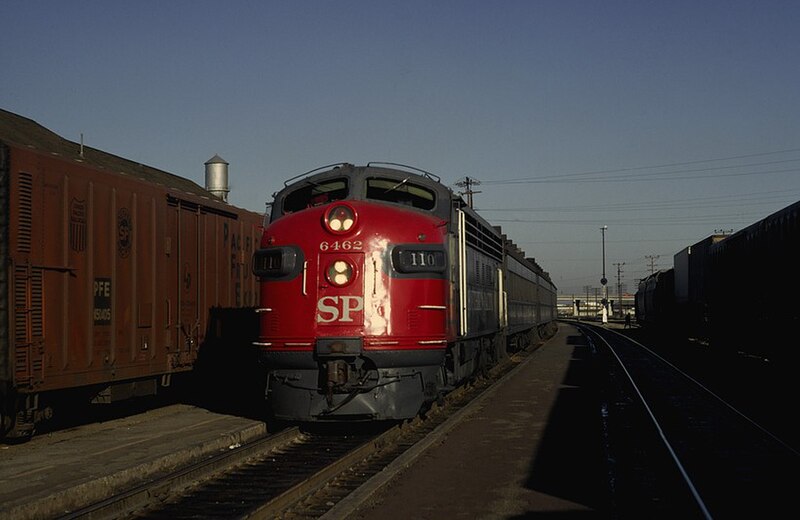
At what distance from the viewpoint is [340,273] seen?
10750 mm

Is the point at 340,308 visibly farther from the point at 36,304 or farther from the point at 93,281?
the point at 36,304

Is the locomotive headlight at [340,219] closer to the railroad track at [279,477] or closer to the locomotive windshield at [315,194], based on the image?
the locomotive windshield at [315,194]

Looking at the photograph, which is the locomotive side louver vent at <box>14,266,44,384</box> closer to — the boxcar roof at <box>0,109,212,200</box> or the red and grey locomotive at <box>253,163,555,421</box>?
the red and grey locomotive at <box>253,163,555,421</box>

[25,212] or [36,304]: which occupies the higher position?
[25,212]

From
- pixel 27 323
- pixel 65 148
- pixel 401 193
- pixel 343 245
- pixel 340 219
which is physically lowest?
pixel 27 323

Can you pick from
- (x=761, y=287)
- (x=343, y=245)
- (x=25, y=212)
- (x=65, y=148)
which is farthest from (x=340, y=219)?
(x=65, y=148)

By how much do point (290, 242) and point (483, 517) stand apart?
5208mm

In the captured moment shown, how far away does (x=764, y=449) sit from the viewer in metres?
10.5

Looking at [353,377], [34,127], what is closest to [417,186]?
[353,377]

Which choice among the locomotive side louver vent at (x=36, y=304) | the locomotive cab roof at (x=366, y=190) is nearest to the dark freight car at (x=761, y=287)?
the locomotive cab roof at (x=366, y=190)

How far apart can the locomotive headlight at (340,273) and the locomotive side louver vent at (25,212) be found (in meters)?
3.79

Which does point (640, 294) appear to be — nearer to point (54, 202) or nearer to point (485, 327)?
point (485, 327)

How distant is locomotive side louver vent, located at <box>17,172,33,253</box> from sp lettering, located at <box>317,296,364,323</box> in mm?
3766

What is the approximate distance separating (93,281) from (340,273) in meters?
3.46
